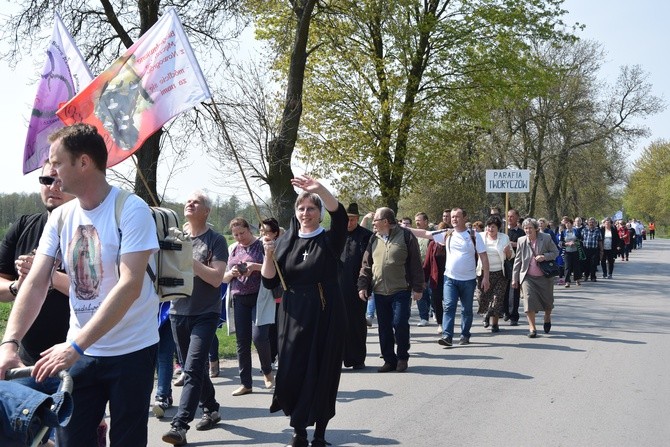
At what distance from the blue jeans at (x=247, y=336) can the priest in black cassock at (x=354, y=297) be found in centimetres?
98

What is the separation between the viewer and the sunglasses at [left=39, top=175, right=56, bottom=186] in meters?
4.27

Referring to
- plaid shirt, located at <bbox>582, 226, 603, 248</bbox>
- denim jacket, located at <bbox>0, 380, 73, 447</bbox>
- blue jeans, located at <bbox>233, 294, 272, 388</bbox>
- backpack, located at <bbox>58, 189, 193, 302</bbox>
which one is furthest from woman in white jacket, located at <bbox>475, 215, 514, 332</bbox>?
plaid shirt, located at <bbox>582, 226, 603, 248</bbox>

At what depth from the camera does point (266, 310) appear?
8070 mm

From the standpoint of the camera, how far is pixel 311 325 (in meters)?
5.86

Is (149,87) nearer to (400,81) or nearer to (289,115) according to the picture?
(289,115)

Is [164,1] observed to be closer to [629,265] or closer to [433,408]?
[433,408]

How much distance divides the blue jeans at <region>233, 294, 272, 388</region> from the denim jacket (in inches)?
192

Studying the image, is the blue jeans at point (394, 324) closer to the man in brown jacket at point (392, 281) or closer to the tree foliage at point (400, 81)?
the man in brown jacket at point (392, 281)

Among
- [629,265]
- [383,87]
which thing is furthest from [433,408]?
[629,265]

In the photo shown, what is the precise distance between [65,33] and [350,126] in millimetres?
18954

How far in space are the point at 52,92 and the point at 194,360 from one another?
2.65m

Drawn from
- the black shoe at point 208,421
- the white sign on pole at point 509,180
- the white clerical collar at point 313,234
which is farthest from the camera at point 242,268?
the white sign on pole at point 509,180

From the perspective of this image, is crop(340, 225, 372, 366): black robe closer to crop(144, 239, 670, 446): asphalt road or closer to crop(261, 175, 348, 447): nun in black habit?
crop(144, 239, 670, 446): asphalt road

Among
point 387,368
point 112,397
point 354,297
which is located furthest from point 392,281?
point 112,397
